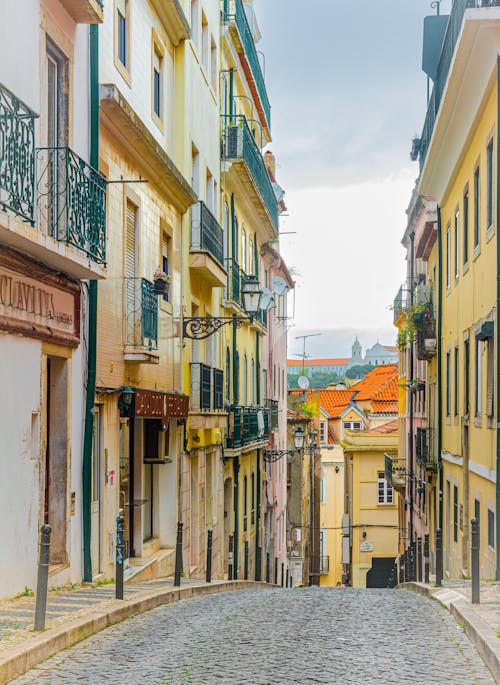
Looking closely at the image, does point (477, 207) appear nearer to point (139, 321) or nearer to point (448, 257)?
point (448, 257)

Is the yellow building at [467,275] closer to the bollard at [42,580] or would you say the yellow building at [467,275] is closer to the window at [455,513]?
the window at [455,513]

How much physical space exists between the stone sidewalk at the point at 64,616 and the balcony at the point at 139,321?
3.28 m

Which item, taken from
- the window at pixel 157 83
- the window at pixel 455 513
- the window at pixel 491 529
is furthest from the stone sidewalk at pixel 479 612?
the window at pixel 157 83

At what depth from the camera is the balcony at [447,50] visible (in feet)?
47.5

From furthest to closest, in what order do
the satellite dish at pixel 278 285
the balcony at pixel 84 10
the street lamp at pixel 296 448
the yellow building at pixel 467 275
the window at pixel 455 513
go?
1. the satellite dish at pixel 278 285
2. the street lamp at pixel 296 448
3. the window at pixel 455 513
4. the yellow building at pixel 467 275
5. the balcony at pixel 84 10

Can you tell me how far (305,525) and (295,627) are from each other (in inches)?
1514

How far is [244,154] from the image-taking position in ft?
84.5

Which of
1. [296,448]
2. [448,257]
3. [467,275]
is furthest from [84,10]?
[296,448]

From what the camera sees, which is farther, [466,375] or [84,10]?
[466,375]

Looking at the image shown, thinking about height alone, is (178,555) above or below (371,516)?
above

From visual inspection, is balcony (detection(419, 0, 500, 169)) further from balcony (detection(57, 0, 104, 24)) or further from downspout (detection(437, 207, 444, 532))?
balcony (detection(57, 0, 104, 24))

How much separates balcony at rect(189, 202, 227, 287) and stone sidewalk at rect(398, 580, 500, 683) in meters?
7.89

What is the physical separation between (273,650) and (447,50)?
1500 centimetres

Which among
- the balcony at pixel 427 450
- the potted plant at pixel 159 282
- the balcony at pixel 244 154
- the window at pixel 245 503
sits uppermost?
the balcony at pixel 244 154
